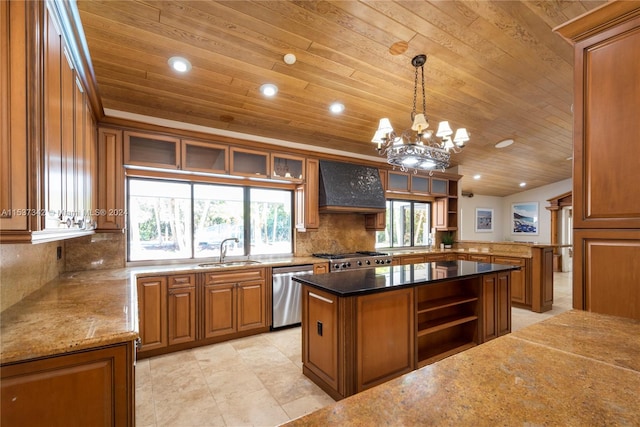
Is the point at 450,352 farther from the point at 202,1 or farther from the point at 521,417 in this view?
the point at 202,1

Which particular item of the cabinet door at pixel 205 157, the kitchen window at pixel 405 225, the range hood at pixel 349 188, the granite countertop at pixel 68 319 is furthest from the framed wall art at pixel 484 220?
the granite countertop at pixel 68 319

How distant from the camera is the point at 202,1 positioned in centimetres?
223

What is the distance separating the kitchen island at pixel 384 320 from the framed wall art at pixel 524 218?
782cm

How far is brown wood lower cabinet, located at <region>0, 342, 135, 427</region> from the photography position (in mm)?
1123

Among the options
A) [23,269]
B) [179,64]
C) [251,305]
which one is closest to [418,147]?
[179,64]

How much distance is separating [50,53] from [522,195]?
11.4 metres

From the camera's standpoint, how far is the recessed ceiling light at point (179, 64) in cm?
268

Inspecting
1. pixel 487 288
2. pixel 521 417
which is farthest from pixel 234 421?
pixel 487 288

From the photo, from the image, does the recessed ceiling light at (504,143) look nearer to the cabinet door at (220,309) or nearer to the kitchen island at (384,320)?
the kitchen island at (384,320)

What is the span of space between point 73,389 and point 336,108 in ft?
11.6

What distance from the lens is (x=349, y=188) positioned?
4.54 m

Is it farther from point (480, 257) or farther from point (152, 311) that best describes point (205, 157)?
point (480, 257)

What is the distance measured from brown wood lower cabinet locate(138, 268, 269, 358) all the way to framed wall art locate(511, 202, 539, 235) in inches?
372

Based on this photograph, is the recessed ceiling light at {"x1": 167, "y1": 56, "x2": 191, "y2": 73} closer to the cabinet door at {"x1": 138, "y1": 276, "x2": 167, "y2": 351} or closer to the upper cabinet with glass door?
the upper cabinet with glass door
